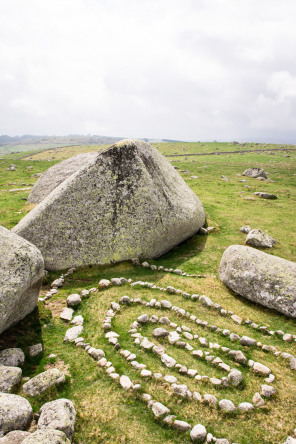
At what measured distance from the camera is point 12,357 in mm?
8234

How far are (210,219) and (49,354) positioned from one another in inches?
705

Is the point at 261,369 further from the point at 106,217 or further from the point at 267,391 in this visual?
the point at 106,217

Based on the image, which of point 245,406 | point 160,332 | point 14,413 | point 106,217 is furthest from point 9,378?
point 106,217

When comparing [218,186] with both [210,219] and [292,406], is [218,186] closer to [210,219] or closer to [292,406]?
[210,219]

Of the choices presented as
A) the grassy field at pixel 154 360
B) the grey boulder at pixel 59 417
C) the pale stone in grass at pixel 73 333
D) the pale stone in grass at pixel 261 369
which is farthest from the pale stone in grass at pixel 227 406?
the pale stone in grass at pixel 73 333

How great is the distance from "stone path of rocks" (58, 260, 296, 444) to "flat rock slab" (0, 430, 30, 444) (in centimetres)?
287

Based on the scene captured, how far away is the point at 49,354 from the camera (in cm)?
894

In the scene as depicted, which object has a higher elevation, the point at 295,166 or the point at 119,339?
the point at 295,166

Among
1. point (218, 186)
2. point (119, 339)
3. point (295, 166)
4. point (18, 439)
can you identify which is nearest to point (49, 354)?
point (119, 339)

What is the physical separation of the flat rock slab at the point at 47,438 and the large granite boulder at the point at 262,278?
9669mm

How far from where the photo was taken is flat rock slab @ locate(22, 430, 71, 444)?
5.32 m

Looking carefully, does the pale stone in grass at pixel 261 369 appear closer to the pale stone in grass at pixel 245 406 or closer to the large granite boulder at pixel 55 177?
the pale stone in grass at pixel 245 406

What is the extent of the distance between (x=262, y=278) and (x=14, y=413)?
10.7 metres

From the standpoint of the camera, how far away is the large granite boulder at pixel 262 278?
1172cm
